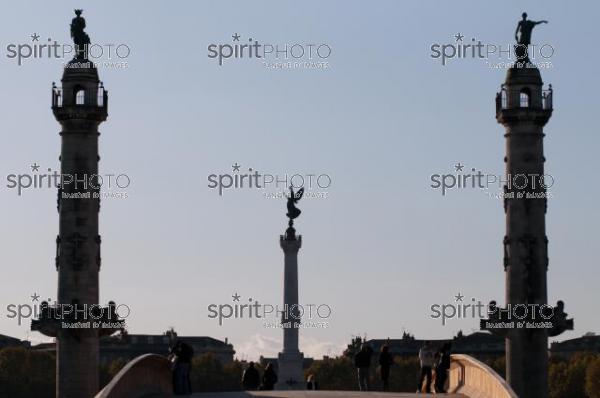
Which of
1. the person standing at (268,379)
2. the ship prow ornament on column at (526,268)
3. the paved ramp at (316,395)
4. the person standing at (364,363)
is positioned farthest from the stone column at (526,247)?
the paved ramp at (316,395)

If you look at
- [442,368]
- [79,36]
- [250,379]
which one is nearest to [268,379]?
[250,379]

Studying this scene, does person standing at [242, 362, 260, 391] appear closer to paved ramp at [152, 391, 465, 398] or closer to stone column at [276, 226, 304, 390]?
paved ramp at [152, 391, 465, 398]

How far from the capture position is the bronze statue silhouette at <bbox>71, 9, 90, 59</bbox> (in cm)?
9319

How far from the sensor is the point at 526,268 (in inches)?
3511

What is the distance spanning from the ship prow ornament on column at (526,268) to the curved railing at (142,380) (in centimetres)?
2252

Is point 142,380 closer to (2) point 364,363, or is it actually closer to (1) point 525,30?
(2) point 364,363

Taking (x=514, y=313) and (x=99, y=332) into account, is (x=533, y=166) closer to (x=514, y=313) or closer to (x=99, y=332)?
(x=514, y=313)

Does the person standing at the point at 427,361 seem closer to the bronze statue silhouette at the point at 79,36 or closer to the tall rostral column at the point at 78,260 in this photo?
the tall rostral column at the point at 78,260

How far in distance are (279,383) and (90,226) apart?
20.1 metres

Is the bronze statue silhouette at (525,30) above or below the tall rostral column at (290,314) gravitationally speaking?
above

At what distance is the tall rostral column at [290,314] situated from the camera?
364ft

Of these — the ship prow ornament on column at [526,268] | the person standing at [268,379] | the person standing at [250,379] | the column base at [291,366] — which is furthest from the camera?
the column base at [291,366]

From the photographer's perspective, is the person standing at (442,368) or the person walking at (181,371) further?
the person standing at (442,368)

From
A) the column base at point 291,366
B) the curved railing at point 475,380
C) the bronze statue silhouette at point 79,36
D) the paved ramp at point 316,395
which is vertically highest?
the bronze statue silhouette at point 79,36
